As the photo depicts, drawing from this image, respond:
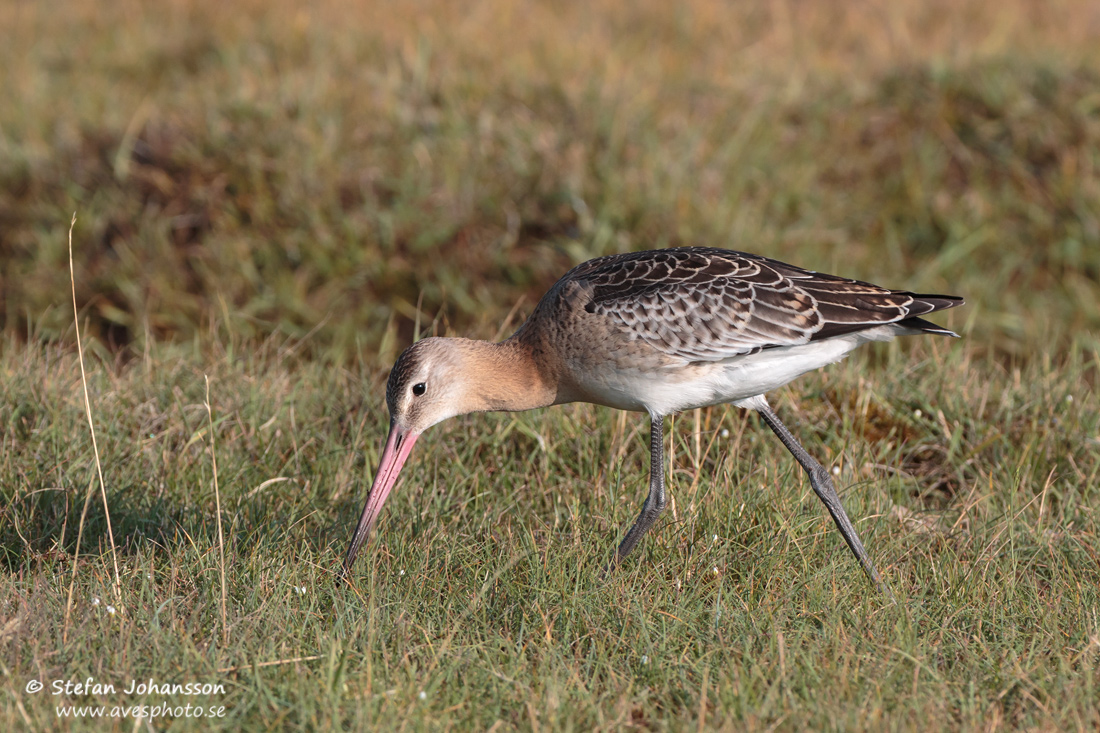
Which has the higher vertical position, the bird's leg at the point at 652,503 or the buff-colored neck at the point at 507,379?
the buff-colored neck at the point at 507,379

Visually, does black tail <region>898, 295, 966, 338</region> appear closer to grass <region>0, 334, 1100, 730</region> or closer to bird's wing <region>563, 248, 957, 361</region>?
bird's wing <region>563, 248, 957, 361</region>

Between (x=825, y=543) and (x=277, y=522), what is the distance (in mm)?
1927

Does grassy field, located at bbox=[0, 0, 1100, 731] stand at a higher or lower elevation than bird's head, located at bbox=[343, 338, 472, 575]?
lower

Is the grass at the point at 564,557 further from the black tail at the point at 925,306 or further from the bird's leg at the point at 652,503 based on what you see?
the black tail at the point at 925,306

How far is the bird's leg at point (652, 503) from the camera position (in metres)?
4.16

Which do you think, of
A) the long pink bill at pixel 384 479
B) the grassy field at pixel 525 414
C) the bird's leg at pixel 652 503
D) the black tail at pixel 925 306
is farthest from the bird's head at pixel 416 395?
the black tail at pixel 925 306

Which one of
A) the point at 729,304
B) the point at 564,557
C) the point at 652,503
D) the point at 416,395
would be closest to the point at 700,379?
the point at 729,304

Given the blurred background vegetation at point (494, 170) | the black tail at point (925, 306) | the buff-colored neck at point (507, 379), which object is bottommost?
the blurred background vegetation at point (494, 170)

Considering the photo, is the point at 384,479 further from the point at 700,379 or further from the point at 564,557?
the point at 700,379

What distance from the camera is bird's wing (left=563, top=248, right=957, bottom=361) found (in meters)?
4.32

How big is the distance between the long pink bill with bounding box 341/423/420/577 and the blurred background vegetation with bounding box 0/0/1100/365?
1692 mm

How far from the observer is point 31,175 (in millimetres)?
7355

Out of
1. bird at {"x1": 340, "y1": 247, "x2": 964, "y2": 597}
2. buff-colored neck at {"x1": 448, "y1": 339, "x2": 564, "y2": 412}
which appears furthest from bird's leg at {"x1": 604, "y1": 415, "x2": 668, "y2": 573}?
buff-colored neck at {"x1": 448, "y1": 339, "x2": 564, "y2": 412}

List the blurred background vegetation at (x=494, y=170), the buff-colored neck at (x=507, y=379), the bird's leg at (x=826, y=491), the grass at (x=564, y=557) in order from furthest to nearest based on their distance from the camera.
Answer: the blurred background vegetation at (x=494, y=170) → the buff-colored neck at (x=507, y=379) → the bird's leg at (x=826, y=491) → the grass at (x=564, y=557)
